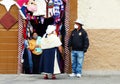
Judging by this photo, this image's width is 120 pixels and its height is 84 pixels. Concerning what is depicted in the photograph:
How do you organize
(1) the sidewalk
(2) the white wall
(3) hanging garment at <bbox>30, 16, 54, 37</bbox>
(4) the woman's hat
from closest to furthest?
(1) the sidewalk, (4) the woman's hat, (2) the white wall, (3) hanging garment at <bbox>30, 16, 54, 37</bbox>

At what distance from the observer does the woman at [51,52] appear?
1377 centimetres

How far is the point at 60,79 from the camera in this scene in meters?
13.9

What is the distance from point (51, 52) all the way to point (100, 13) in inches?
91.9

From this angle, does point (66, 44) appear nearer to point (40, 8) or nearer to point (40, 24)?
point (40, 24)

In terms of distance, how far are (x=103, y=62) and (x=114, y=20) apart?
1.46 meters

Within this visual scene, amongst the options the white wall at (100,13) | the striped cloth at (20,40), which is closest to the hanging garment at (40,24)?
the striped cloth at (20,40)

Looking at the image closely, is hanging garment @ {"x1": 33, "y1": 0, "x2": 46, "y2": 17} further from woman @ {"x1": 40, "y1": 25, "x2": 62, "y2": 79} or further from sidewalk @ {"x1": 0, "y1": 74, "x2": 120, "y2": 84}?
sidewalk @ {"x1": 0, "y1": 74, "x2": 120, "y2": 84}

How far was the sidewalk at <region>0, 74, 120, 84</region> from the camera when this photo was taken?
521 inches

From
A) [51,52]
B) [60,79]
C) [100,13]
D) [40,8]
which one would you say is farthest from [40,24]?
[60,79]

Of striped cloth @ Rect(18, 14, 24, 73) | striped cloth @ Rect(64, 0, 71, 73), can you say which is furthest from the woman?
striped cloth @ Rect(18, 14, 24, 73)

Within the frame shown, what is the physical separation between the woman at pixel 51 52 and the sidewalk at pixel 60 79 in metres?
0.35

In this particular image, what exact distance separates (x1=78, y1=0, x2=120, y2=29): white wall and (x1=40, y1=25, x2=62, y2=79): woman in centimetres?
155

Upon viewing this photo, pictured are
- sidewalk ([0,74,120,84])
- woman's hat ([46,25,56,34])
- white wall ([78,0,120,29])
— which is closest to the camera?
sidewalk ([0,74,120,84])

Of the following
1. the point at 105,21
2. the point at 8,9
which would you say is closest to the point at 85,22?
the point at 105,21
